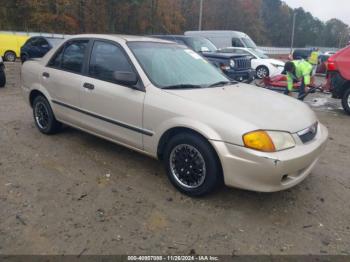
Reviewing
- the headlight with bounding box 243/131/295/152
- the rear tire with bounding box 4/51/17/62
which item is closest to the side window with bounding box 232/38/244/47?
the rear tire with bounding box 4/51/17/62

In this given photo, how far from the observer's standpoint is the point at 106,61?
14.7ft

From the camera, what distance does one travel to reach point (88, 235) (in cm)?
303

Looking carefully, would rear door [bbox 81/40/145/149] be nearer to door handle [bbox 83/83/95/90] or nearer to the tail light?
door handle [bbox 83/83/95/90]

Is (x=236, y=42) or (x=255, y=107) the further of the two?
(x=236, y=42)

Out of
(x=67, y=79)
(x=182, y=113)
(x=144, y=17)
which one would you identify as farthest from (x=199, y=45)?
(x=144, y=17)

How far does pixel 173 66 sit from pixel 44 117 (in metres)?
2.49

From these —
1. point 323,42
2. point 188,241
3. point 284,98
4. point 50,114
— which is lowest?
point 188,241

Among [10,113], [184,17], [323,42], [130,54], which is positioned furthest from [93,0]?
[323,42]

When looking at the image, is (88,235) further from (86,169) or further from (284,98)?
(284,98)

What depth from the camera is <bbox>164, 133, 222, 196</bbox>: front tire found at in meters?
3.47

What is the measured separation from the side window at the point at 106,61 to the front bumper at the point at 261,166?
165 centimetres

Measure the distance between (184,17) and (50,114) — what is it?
2203 inches

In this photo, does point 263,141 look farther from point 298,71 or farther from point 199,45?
point 199,45

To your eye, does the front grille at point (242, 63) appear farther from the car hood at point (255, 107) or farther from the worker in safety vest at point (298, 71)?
the car hood at point (255, 107)
